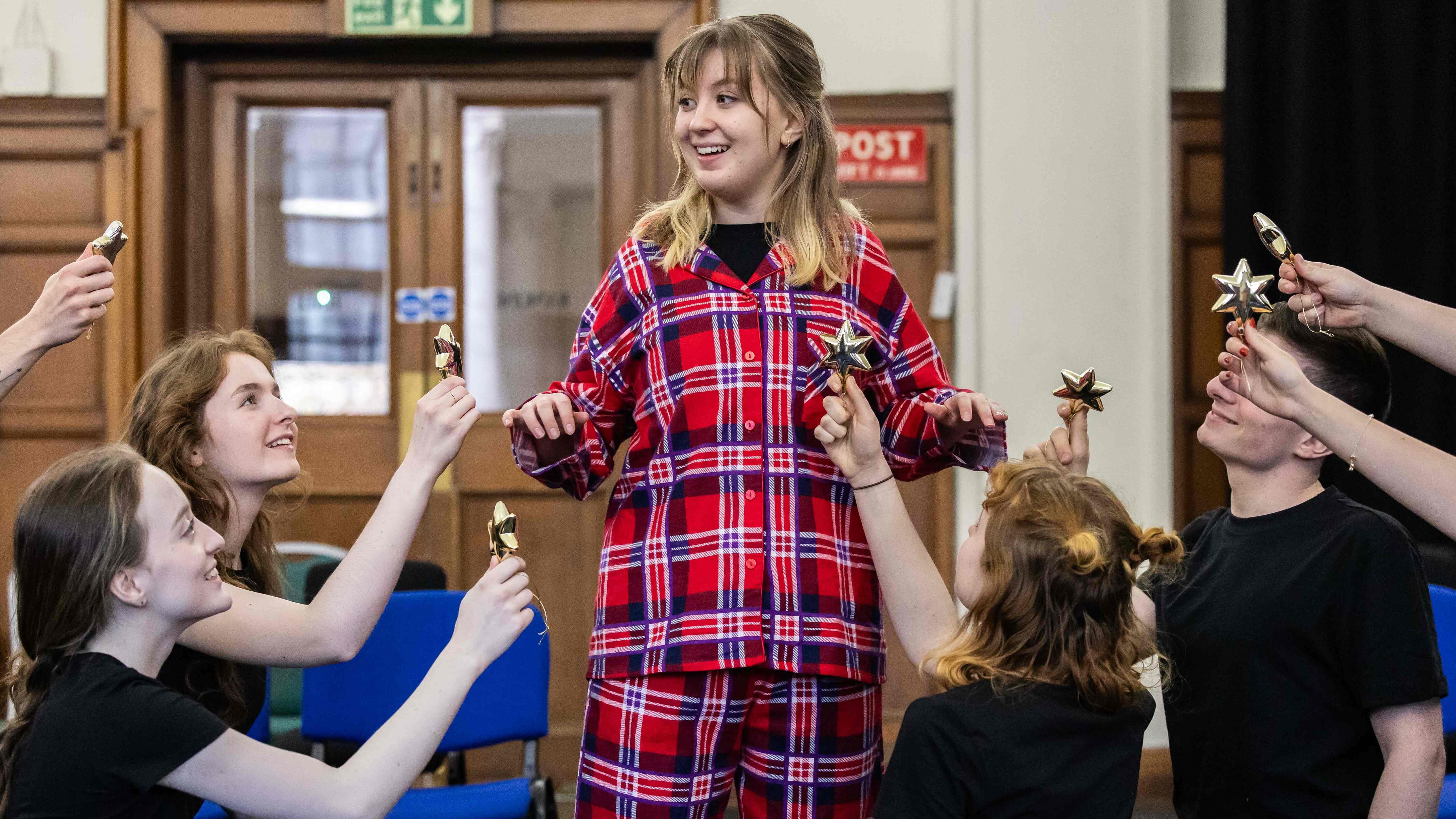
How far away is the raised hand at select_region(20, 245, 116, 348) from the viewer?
165 cm

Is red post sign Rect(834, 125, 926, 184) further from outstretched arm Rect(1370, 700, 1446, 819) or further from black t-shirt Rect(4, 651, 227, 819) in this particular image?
black t-shirt Rect(4, 651, 227, 819)

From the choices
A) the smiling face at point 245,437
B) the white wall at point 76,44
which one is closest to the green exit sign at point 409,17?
the white wall at point 76,44

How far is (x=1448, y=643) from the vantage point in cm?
232

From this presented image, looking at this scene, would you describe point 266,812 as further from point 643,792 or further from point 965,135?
point 965,135

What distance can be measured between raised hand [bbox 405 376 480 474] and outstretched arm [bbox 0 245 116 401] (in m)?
0.47

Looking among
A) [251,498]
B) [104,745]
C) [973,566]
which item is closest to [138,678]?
[104,745]

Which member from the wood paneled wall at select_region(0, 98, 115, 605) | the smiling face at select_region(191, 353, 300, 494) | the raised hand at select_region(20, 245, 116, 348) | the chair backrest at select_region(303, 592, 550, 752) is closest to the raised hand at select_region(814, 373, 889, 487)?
the smiling face at select_region(191, 353, 300, 494)

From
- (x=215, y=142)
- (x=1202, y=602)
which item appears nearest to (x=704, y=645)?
(x=1202, y=602)

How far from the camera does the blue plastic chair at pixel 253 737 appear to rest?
7.75 feet

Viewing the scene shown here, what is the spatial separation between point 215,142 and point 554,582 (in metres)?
1.93

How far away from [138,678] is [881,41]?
327 centimetres

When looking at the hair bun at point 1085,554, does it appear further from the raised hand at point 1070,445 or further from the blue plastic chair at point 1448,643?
the blue plastic chair at point 1448,643

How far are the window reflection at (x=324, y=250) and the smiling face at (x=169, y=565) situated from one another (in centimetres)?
288

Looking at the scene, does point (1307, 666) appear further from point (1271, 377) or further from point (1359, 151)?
point (1359, 151)
